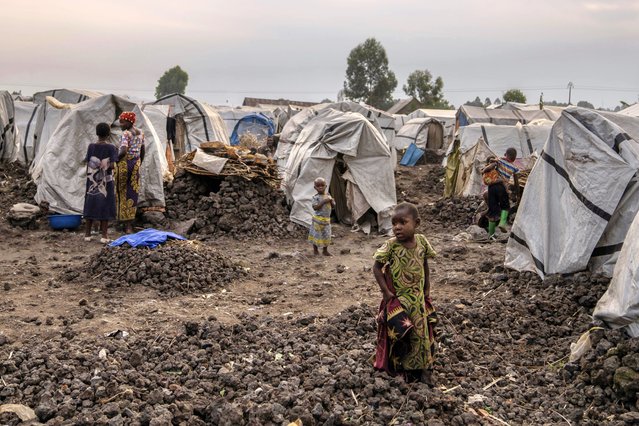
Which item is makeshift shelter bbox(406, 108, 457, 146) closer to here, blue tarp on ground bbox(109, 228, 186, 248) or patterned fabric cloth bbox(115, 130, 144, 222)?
patterned fabric cloth bbox(115, 130, 144, 222)

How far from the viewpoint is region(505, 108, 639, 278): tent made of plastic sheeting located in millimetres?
5195

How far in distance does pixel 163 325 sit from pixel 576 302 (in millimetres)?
3348

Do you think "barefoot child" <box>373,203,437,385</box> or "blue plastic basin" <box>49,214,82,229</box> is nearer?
"barefoot child" <box>373,203,437,385</box>

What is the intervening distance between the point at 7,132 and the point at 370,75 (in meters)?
44.3

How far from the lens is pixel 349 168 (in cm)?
997

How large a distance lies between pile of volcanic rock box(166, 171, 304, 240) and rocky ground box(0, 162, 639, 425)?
7.56 ft

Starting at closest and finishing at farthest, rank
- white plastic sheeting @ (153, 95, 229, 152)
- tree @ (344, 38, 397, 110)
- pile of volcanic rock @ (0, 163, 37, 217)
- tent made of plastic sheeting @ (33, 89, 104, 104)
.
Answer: pile of volcanic rock @ (0, 163, 37, 217), tent made of plastic sheeting @ (33, 89, 104, 104), white plastic sheeting @ (153, 95, 229, 152), tree @ (344, 38, 397, 110)

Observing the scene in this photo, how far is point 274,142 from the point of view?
19.2 metres

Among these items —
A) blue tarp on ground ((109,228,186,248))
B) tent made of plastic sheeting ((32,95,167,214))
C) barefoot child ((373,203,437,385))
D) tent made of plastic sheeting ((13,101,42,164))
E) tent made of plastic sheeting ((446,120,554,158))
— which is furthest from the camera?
tent made of plastic sheeting ((13,101,42,164))

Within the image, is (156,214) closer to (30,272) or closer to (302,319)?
(30,272)

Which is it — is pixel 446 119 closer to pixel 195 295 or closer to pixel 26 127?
pixel 26 127

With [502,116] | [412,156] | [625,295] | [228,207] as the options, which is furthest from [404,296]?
[412,156]

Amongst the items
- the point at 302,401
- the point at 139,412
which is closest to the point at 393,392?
the point at 302,401

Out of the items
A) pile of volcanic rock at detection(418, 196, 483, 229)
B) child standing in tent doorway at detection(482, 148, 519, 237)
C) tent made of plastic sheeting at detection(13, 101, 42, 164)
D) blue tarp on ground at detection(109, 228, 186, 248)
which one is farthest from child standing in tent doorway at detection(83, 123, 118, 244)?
tent made of plastic sheeting at detection(13, 101, 42, 164)
